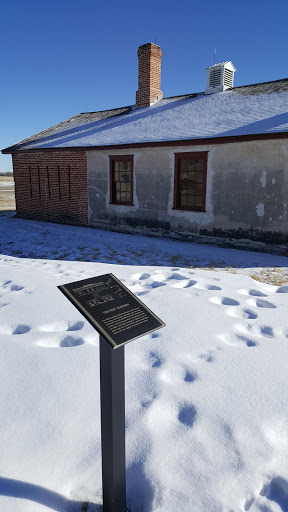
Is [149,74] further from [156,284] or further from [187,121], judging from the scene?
[156,284]

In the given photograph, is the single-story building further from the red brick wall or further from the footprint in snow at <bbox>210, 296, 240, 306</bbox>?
the footprint in snow at <bbox>210, 296, 240, 306</bbox>

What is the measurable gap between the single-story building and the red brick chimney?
33 millimetres

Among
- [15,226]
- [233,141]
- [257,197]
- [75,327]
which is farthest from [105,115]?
[75,327]

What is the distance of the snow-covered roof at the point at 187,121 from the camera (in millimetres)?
8336

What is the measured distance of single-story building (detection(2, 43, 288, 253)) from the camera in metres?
7.92

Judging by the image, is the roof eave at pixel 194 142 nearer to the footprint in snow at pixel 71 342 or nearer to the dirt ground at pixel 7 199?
the footprint in snow at pixel 71 342

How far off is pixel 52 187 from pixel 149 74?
544 cm

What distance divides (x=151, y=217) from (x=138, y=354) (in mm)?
7105

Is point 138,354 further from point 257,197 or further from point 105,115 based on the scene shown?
point 105,115

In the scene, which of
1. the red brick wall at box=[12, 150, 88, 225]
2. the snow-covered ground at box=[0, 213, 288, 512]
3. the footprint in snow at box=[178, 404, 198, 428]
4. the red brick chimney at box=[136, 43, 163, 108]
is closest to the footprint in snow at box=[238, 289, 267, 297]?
the snow-covered ground at box=[0, 213, 288, 512]

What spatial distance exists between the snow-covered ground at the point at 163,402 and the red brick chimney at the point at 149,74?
983 centimetres

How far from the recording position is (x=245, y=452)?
7.11 ft

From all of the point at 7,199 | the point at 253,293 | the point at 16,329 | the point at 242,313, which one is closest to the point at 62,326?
the point at 16,329

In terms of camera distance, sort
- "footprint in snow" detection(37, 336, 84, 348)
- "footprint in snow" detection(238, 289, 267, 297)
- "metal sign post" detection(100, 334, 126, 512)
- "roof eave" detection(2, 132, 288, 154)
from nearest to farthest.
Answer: "metal sign post" detection(100, 334, 126, 512), "footprint in snow" detection(37, 336, 84, 348), "footprint in snow" detection(238, 289, 267, 297), "roof eave" detection(2, 132, 288, 154)
